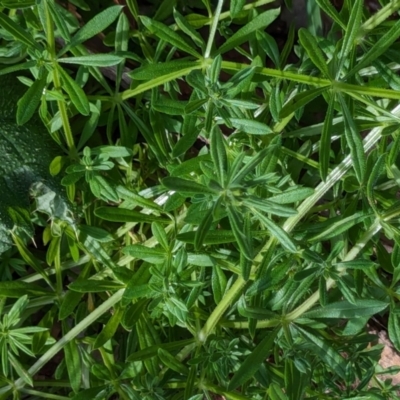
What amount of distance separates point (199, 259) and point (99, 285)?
0.92 ft

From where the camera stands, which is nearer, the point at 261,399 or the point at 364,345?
the point at 261,399

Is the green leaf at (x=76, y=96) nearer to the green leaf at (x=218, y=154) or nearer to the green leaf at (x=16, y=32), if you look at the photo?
the green leaf at (x=16, y=32)

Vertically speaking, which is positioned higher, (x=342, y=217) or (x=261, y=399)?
(x=342, y=217)

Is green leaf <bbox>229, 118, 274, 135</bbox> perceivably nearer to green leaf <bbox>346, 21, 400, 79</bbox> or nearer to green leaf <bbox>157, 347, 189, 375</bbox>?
green leaf <bbox>346, 21, 400, 79</bbox>

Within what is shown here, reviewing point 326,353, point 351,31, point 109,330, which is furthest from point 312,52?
point 109,330

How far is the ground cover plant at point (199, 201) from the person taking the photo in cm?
135

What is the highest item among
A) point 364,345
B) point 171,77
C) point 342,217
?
point 171,77

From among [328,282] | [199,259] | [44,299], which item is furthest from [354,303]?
[44,299]

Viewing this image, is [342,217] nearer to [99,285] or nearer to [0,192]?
[99,285]

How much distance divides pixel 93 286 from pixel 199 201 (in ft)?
1.42

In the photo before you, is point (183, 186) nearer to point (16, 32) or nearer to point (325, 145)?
point (325, 145)

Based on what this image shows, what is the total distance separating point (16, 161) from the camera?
5.45 ft

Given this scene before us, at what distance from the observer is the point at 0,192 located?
165 cm

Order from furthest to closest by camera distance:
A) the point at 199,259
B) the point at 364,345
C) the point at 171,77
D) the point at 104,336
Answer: the point at 364,345
the point at 104,336
the point at 199,259
the point at 171,77
